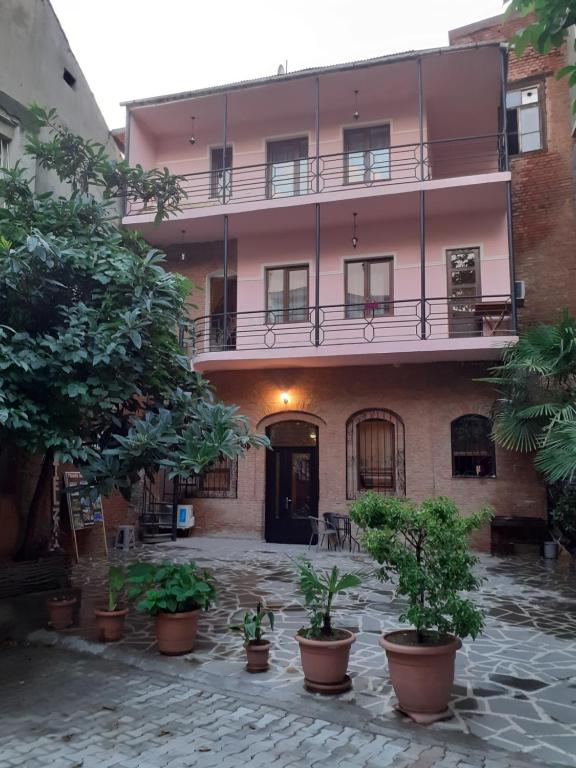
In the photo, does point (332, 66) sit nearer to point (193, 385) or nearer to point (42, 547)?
point (193, 385)

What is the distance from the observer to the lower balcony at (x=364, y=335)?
12.5 meters

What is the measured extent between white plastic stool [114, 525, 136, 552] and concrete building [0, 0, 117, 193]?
7.20 meters

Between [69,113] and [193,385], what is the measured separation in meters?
7.98

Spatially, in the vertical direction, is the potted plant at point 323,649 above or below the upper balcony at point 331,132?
below

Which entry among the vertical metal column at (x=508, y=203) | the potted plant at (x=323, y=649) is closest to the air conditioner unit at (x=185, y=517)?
the vertical metal column at (x=508, y=203)

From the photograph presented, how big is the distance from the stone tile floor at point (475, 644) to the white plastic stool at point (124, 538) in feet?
4.65

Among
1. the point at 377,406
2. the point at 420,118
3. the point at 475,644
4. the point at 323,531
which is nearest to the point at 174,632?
the point at 475,644

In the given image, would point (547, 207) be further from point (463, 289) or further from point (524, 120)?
point (463, 289)

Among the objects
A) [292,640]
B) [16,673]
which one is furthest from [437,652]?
[16,673]

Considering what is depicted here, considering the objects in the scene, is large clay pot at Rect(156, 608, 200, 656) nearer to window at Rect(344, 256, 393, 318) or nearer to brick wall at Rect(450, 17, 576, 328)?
window at Rect(344, 256, 393, 318)

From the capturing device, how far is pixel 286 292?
14.8m

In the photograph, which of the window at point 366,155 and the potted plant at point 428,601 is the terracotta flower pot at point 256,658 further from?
the window at point 366,155

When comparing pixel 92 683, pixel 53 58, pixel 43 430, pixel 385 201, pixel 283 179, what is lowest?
pixel 92 683

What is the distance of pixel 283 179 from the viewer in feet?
46.6
